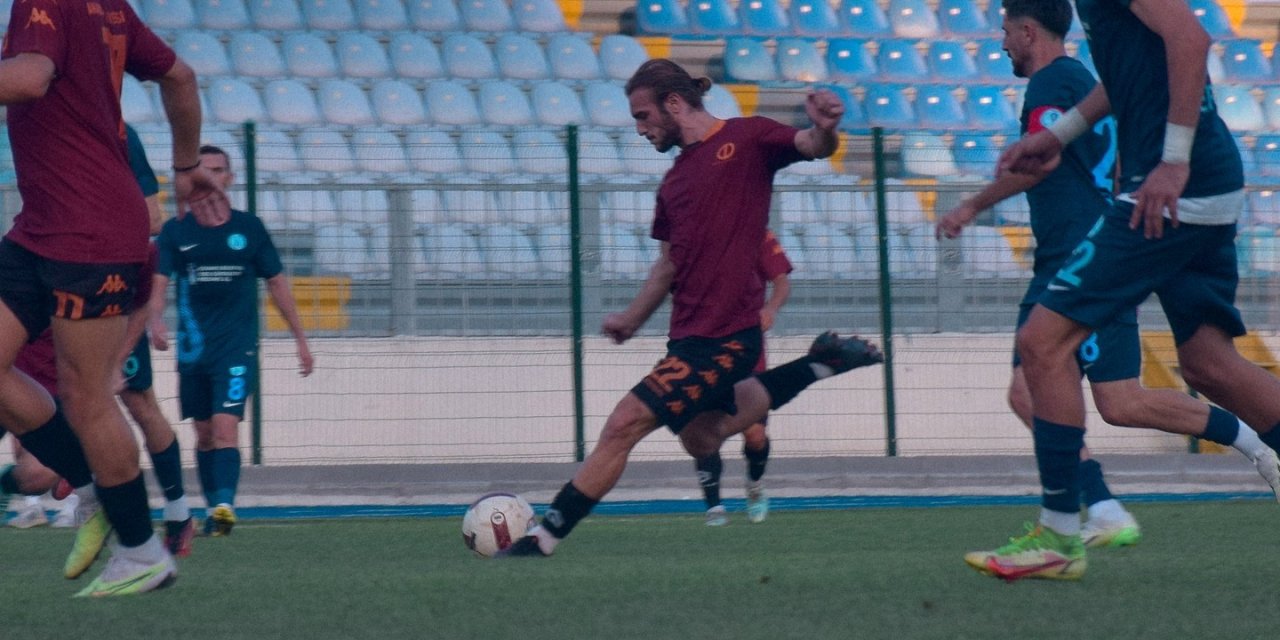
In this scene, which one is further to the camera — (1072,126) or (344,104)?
(344,104)

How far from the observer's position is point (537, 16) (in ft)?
63.5

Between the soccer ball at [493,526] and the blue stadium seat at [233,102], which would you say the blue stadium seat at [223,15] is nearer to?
the blue stadium seat at [233,102]

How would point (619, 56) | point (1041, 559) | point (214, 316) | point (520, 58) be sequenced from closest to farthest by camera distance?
1. point (1041, 559)
2. point (214, 316)
3. point (520, 58)
4. point (619, 56)

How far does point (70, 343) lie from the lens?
4152 mm

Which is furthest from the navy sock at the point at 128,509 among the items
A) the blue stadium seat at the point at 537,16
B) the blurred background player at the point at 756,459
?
the blue stadium seat at the point at 537,16

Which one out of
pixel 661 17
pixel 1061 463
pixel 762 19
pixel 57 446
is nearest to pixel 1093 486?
pixel 1061 463

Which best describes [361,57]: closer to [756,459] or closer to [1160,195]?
[756,459]

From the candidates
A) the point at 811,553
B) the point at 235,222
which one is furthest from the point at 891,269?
the point at 811,553

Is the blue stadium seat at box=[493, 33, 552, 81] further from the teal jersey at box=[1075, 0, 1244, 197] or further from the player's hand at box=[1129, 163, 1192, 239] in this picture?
the player's hand at box=[1129, 163, 1192, 239]

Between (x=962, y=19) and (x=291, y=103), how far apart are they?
8788 millimetres

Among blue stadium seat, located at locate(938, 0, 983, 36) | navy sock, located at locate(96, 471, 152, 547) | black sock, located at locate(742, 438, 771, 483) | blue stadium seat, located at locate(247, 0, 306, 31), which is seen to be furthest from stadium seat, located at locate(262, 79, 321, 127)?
navy sock, located at locate(96, 471, 152, 547)

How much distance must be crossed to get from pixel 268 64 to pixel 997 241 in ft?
29.8

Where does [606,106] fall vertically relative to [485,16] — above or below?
below

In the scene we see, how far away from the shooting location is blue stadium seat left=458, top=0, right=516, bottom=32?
19.1 meters
